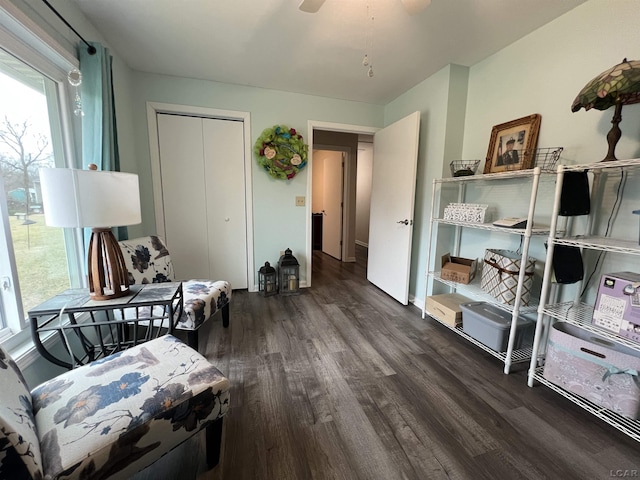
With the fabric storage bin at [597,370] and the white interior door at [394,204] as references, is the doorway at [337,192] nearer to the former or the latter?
the white interior door at [394,204]

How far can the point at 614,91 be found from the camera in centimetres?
121

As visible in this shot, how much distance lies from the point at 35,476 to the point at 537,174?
2.33 metres

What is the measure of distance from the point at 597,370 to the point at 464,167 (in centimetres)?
165

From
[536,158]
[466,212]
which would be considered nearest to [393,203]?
[466,212]

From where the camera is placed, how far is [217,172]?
2828mm

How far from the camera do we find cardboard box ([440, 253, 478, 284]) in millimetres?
2141

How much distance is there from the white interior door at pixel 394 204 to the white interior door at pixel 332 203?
4.86 feet

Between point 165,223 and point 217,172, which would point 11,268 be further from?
point 217,172

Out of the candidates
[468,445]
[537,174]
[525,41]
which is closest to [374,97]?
[525,41]

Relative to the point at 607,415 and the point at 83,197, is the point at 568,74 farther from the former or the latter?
the point at 83,197

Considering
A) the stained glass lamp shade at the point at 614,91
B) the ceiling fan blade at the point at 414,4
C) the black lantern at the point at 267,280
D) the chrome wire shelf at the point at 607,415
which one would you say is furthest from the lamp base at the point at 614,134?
the black lantern at the point at 267,280

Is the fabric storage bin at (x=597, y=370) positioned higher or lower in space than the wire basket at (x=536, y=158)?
lower

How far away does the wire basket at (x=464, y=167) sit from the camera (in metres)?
2.13

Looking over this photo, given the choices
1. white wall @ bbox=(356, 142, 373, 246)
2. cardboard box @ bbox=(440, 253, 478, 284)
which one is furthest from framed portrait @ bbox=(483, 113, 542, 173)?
white wall @ bbox=(356, 142, 373, 246)
